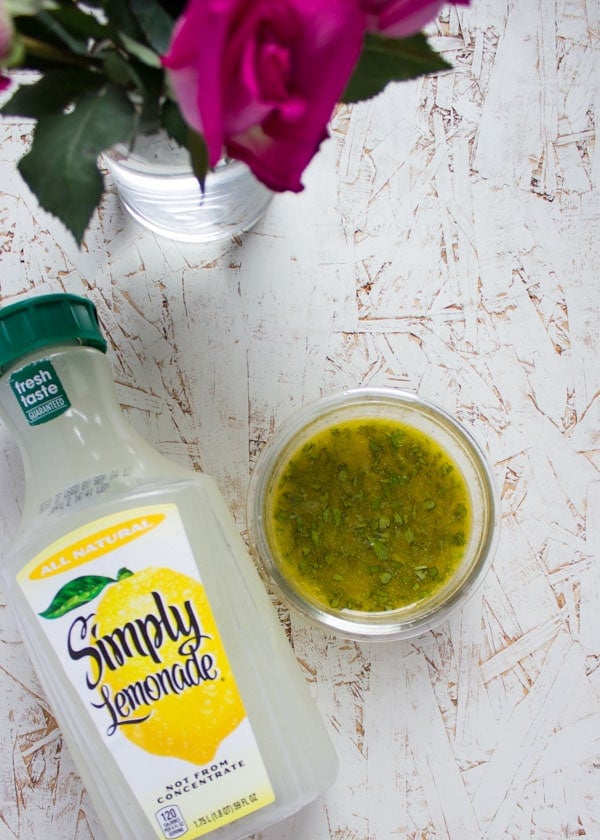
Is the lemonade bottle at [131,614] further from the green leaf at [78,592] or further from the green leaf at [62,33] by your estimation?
the green leaf at [62,33]

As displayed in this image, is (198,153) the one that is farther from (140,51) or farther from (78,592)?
(78,592)

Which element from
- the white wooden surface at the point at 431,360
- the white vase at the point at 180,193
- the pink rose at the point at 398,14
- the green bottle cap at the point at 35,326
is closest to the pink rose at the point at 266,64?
the pink rose at the point at 398,14

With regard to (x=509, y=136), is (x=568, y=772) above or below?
below

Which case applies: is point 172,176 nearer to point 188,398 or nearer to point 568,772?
point 188,398

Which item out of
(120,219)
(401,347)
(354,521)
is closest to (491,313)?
(401,347)

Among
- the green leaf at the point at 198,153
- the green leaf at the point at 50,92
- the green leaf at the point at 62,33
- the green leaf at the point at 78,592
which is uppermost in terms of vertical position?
the green leaf at the point at 62,33
